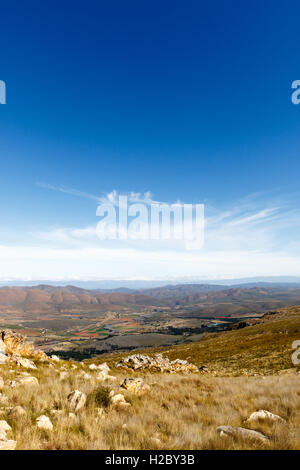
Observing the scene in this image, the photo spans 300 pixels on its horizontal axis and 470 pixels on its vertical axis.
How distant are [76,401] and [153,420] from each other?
2419mm

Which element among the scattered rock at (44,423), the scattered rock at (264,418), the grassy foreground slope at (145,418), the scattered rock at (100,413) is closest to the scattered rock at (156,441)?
the grassy foreground slope at (145,418)

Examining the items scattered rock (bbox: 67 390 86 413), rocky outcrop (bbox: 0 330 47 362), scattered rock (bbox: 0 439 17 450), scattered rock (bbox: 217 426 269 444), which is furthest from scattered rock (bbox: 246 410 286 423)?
rocky outcrop (bbox: 0 330 47 362)

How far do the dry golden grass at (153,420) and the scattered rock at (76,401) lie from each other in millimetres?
178

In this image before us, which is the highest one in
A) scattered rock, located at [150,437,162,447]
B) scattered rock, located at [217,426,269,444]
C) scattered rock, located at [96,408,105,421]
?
scattered rock, located at [150,437,162,447]

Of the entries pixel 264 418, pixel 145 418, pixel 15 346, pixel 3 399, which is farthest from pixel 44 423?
pixel 15 346

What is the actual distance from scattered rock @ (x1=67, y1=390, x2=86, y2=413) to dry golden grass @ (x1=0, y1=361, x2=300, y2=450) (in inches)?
7.0

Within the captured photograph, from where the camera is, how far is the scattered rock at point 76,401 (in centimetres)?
670

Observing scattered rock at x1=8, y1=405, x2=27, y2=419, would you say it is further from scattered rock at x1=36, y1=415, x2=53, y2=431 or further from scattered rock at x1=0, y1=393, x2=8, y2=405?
scattered rock at x1=0, y1=393, x2=8, y2=405

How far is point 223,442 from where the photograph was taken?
4961 mm

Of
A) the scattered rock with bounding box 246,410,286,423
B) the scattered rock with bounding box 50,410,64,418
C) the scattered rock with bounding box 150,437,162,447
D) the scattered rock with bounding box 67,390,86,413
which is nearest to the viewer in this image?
the scattered rock with bounding box 150,437,162,447

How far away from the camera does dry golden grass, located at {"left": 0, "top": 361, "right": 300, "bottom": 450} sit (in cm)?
490

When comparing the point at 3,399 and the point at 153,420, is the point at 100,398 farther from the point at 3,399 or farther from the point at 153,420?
the point at 3,399
